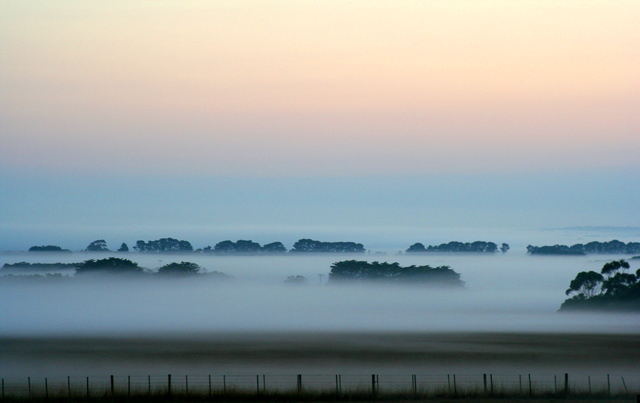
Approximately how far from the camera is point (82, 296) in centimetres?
18400

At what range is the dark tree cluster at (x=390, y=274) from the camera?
186625mm

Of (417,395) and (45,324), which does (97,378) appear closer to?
(417,395)

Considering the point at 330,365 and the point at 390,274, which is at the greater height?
the point at 390,274

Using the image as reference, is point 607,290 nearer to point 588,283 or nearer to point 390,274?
point 588,283

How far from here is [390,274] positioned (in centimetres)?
19288

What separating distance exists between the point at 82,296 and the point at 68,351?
11045 cm

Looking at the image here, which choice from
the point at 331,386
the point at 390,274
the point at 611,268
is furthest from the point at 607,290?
the point at 331,386

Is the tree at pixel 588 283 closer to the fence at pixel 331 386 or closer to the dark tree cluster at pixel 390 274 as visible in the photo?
the dark tree cluster at pixel 390 274

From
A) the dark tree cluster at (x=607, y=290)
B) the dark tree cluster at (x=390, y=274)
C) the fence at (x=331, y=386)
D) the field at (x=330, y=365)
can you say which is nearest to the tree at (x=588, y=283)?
the dark tree cluster at (x=607, y=290)

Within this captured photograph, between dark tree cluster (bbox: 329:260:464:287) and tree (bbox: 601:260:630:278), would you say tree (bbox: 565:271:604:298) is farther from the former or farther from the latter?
dark tree cluster (bbox: 329:260:464:287)

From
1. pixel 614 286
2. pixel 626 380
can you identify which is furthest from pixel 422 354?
pixel 614 286

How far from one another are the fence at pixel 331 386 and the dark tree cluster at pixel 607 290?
242ft

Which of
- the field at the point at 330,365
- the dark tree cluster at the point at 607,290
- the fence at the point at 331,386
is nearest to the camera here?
the fence at the point at 331,386

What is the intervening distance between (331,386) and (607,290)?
8914 centimetres
